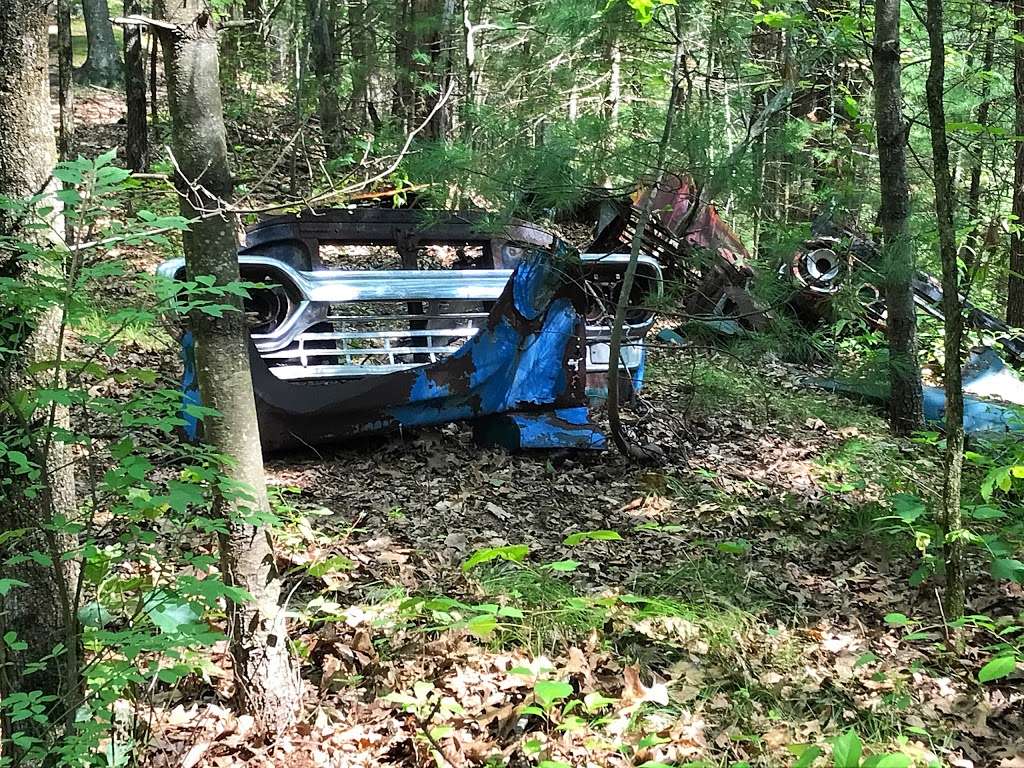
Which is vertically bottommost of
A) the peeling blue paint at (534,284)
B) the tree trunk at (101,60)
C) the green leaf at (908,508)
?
the green leaf at (908,508)

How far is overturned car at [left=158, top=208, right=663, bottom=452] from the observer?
565 centimetres

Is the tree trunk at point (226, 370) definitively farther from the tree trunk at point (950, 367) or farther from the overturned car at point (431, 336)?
the tree trunk at point (950, 367)

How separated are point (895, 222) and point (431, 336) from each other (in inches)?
157

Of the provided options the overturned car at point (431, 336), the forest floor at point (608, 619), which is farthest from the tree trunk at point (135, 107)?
the forest floor at point (608, 619)

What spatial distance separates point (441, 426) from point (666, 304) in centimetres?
198

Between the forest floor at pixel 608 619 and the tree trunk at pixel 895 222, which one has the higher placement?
the tree trunk at pixel 895 222

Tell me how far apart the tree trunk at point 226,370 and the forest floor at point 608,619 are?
141mm

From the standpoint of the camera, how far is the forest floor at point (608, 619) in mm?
2898

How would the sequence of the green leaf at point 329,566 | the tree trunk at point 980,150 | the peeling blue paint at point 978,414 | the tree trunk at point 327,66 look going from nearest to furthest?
the green leaf at point 329,566
the peeling blue paint at point 978,414
the tree trunk at point 980,150
the tree trunk at point 327,66

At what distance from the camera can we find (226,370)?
2998mm

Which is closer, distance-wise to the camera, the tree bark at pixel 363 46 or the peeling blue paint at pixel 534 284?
the peeling blue paint at pixel 534 284

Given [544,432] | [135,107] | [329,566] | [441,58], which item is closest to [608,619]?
[329,566]

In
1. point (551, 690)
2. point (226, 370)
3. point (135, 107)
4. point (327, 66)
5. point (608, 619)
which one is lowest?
point (608, 619)

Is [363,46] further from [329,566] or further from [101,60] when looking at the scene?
[329,566]
